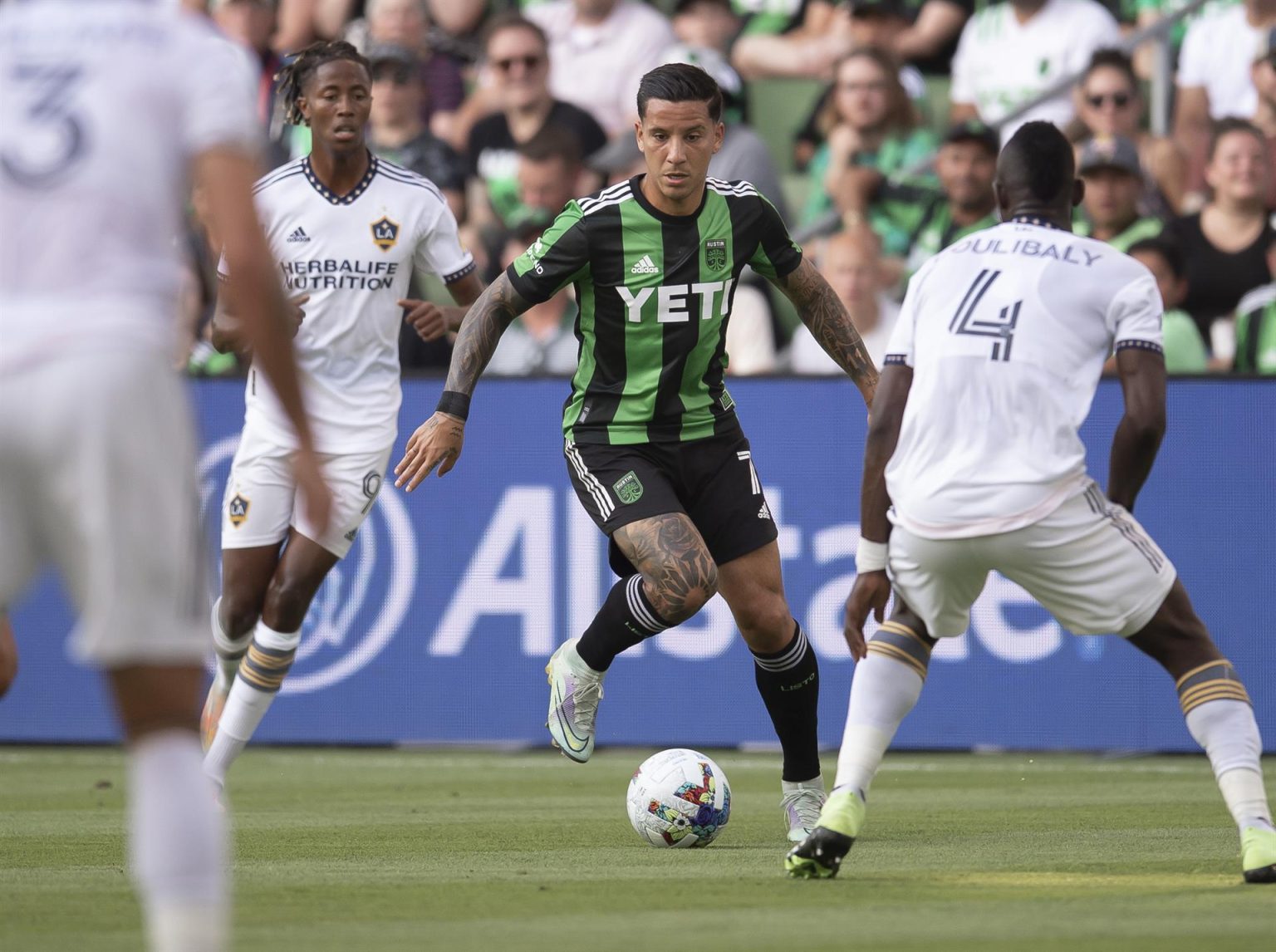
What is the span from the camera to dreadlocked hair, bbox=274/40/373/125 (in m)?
8.43

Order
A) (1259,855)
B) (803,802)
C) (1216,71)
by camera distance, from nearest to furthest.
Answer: (1259,855) < (803,802) < (1216,71)

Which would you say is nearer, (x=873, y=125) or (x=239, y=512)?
(x=239, y=512)

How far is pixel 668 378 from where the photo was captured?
7.40 m

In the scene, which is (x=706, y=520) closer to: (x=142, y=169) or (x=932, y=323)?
(x=932, y=323)

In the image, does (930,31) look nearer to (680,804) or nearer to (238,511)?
(238,511)

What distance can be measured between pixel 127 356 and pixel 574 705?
3907 mm

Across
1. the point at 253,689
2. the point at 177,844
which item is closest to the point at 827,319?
the point at 253,689

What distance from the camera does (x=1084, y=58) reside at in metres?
13.7

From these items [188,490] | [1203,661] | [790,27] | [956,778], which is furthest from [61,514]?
[790,27]

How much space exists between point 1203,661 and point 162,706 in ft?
11.2

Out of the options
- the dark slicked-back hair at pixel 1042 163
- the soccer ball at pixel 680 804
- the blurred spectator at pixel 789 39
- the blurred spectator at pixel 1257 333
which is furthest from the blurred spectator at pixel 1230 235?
the dark slicked-back hair at pixel 1042 163

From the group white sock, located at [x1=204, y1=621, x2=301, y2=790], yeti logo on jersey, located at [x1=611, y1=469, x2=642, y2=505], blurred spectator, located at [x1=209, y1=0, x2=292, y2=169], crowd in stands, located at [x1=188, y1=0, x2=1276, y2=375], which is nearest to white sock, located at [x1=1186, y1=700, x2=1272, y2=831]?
yeti logo on jersey, located at [x1=611, y1=469, x2=642, y2=505]

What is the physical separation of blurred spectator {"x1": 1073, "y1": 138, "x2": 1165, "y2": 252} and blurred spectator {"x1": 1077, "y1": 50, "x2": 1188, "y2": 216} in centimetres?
76

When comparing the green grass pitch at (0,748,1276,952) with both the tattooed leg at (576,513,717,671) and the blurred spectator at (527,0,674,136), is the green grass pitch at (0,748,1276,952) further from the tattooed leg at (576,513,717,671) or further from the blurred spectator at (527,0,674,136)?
the blurred spectator at (527,0,674,136)
